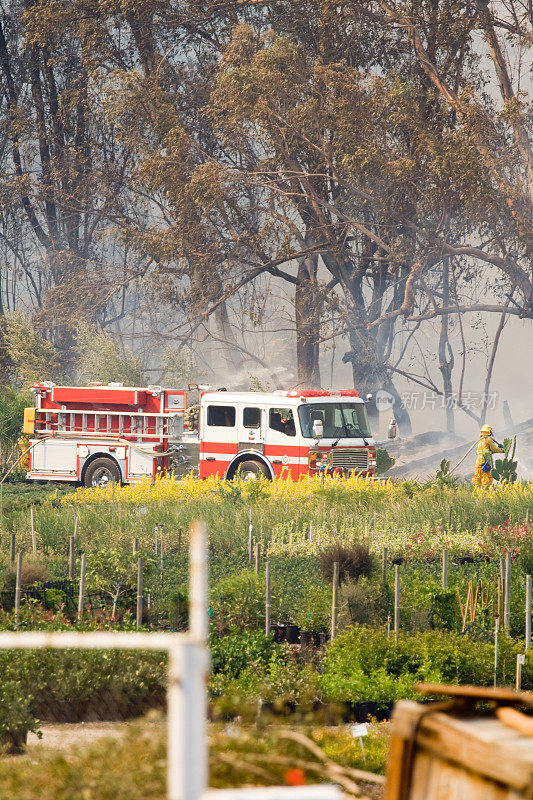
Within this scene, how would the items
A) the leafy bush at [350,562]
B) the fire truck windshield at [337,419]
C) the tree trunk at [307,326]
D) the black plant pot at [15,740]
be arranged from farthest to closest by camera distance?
the tree trunk at [307,326], the fire truck windshield at [337,419], the leafy bush at [350,562], the black plant pot at [15,740]

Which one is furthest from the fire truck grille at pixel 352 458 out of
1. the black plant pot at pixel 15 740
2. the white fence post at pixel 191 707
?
the white fence post at pixel 191 707

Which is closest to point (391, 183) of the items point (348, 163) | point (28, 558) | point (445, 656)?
point (348, 163)

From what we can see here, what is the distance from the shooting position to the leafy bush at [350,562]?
11602mm

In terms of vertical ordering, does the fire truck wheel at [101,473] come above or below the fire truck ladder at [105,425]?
below

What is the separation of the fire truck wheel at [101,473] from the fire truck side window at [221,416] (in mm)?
2657

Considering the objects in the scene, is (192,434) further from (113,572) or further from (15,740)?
(15,740)

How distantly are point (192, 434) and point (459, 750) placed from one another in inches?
867

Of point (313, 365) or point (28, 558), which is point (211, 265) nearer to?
point (313, 365)

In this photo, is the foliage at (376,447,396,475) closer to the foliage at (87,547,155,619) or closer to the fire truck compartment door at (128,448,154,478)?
the fire truck compartment door at (128,448,154,478)

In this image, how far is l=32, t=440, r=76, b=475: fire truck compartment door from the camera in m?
25.0

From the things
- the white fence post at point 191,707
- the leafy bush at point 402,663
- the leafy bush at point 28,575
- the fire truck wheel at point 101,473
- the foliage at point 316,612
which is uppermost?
the fire truck wheel at point 101,473

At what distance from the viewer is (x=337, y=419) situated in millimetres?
23000

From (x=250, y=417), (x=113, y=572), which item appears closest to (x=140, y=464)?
(x=250, y=417)

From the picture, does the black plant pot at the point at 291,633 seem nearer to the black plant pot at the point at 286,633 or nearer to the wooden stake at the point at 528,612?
the black plant pot at the point at 286,633
